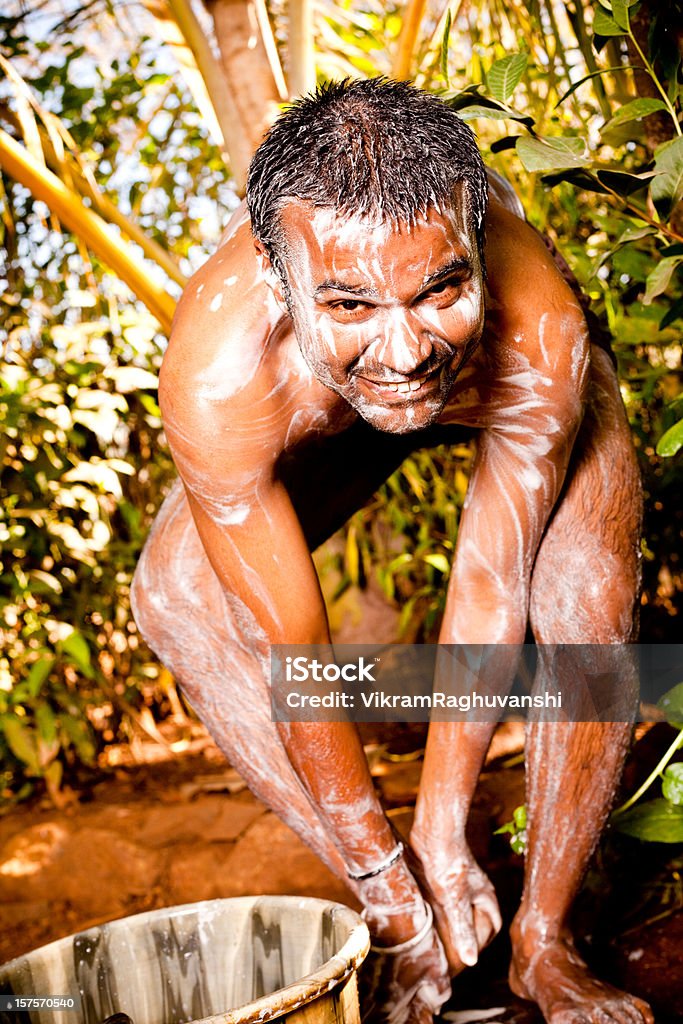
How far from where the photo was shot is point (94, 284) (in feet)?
8.89

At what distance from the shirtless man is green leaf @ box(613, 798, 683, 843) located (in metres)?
0.17

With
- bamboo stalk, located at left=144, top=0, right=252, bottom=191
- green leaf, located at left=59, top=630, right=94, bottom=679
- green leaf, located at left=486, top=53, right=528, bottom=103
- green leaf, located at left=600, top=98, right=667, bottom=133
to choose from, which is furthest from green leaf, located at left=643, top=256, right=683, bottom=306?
green leaf, located at left=59, top=630, right=94, bottom=679

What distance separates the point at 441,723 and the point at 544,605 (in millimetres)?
207

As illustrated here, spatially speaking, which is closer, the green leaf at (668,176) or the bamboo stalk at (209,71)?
the green leaf at (668,176)

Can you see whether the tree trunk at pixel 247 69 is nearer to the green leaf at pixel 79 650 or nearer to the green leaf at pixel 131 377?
the green leaf at pixel 131 377

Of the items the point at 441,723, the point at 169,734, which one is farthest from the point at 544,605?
the point at 169,734

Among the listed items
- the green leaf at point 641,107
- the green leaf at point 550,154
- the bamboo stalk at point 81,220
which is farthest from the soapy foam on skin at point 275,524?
the bamboo stalk at point 81,220

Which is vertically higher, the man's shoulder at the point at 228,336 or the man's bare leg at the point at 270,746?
the man's shoulder at the point at 228,336

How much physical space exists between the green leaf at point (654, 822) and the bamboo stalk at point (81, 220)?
1.42 meters

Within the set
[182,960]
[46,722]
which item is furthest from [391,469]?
[46,722]

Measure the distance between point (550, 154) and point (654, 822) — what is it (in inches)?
36.6

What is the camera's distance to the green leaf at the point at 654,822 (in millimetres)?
1491

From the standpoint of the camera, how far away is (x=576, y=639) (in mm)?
1366

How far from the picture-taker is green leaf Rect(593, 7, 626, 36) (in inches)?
50.9
